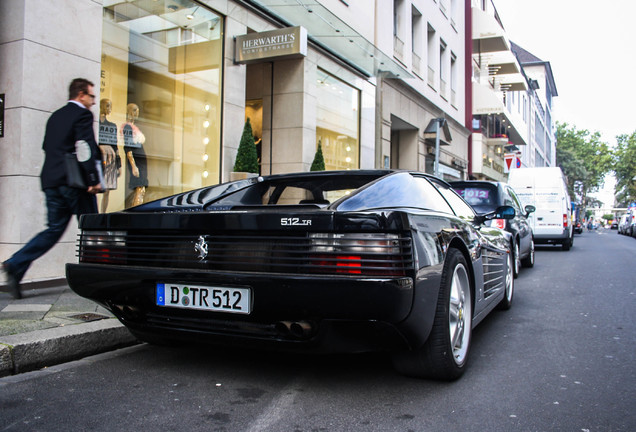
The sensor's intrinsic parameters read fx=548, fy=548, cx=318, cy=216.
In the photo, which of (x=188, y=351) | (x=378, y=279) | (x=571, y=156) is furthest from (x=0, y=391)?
Result: (x=571, y=156)

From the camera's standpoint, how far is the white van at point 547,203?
1577cm

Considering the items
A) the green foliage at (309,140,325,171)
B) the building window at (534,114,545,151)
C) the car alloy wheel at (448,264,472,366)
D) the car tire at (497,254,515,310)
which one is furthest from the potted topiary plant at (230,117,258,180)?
the building window at (534,114,545,151)

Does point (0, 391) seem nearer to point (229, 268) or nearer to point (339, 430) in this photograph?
point (229, 268)

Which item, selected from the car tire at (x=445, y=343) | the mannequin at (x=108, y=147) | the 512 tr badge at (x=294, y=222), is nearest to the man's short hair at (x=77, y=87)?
the mannequin at (x=108, y=147)

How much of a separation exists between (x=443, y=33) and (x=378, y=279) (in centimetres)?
2184

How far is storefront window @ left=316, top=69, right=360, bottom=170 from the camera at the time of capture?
12.7 meters

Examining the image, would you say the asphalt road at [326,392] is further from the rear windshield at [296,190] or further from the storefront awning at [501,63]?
the storefront awning at [501,63]

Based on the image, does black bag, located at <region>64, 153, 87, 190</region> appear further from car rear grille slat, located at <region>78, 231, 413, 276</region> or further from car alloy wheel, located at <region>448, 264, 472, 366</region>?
car alloy wheel, located at <region>448, 264, 472, 366</region>

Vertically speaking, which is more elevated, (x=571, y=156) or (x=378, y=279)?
(x=571, y=156)

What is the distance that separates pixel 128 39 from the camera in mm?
8211

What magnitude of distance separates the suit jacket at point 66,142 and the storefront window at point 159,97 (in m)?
2.70

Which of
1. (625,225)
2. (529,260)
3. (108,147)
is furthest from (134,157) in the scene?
(625,225)

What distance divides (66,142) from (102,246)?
6.37 ft

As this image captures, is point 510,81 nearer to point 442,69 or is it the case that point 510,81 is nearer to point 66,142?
point 442,69
